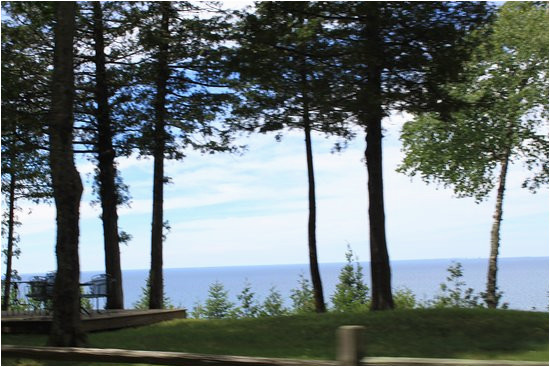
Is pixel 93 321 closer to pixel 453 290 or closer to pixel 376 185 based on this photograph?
pixel 376 185

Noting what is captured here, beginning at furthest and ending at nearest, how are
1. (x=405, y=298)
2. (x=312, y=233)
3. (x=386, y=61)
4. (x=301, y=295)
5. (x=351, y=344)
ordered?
1. (x=301, y=295)
2. (x=405, y=298)
3. (x=312, y=233)
4. (x=386, y=61)
5. (x=351, y=344)

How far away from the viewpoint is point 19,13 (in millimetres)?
13477

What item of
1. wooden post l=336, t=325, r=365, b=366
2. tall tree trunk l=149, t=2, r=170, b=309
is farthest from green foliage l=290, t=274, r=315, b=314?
wooden post l=336, t=325, r=365, b=366

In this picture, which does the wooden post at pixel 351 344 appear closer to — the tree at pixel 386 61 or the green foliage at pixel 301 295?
the tree at pixel 386 61

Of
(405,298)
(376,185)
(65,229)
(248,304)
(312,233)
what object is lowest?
(248,304)

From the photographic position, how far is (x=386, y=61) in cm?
1163

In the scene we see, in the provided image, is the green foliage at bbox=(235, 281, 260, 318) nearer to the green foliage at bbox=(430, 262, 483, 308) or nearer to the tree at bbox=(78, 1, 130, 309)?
the tree at bbox=(78, 1, 130, 309)

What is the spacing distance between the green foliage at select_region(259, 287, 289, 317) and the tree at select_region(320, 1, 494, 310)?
8182 millimetres

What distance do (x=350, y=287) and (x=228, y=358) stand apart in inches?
642

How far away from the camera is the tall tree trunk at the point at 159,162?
15.2m

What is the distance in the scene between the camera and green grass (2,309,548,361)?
27.5 ft

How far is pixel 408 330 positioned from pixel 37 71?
10.3 m

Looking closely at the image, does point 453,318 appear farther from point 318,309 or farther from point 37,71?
point 37,71

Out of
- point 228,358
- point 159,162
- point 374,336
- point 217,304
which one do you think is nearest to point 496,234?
point 217,304
